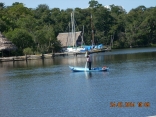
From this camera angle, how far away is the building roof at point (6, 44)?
62.1m

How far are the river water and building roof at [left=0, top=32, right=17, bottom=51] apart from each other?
2358 cm

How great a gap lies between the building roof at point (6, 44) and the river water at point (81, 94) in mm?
23581

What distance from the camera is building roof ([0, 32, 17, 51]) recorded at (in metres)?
62.1

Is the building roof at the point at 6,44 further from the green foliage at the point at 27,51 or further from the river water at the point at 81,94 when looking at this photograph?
the river water at the point at 81,94

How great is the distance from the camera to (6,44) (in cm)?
6259

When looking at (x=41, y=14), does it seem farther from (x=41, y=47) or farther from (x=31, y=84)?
(x=31, y=84)

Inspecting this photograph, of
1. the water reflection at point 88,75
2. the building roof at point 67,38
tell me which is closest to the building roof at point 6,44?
the building roof at point 67,38

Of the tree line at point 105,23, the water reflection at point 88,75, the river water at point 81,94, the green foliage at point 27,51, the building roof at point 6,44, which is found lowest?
the river water at point 81,94

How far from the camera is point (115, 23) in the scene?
10212 cm
